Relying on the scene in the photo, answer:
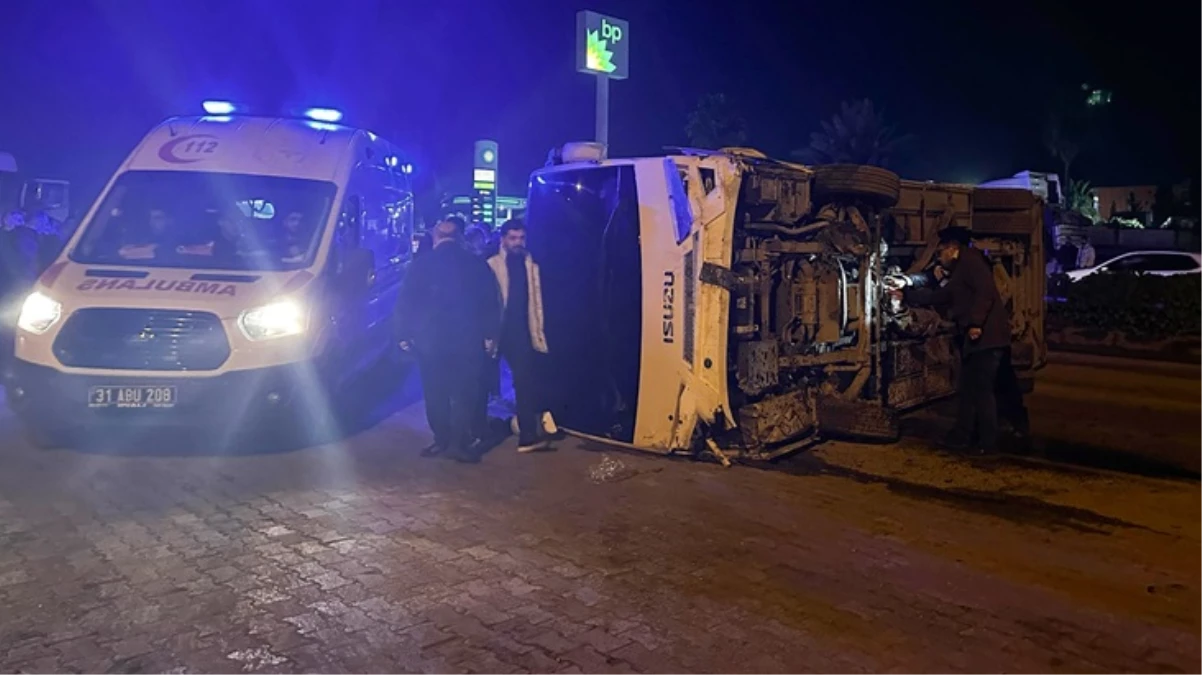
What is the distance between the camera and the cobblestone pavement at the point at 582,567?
163 inches

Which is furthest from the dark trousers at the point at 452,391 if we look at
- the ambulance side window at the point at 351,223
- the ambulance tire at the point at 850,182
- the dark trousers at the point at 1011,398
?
the dark trousers at the point at 1011,398

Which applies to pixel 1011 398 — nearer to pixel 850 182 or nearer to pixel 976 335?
pixel 976 335

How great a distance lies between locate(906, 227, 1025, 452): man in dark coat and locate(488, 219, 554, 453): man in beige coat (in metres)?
3.19

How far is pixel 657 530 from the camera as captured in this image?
18.9 ft

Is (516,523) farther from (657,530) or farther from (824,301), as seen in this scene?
(824,301)

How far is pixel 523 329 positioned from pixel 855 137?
3484cm

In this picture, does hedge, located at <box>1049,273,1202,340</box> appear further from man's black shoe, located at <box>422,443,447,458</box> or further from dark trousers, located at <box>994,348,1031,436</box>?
man's black shoe, located at <box>422,443,447,458</box>

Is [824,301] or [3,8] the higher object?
[3,8]

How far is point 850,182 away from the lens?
7492 millimetres

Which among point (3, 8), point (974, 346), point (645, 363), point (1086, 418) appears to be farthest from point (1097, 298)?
point (3, 8)

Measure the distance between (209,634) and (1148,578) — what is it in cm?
453

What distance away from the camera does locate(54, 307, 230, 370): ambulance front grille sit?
22.6 feet

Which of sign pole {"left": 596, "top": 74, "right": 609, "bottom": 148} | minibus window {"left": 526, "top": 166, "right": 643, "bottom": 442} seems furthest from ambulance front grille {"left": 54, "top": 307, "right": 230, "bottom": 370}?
sign pole {"left": 596, "top": 74, "right": 609, "bottom": 148}

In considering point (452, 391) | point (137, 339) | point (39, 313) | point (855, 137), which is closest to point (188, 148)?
point (39, 313)
